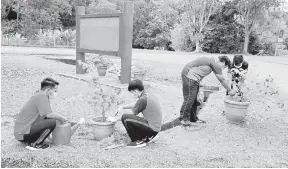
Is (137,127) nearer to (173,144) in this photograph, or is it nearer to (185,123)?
(173,144)

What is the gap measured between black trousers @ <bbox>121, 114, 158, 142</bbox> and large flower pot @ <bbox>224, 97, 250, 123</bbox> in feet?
5.84

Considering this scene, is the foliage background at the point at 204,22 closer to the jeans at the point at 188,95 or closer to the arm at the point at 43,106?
the jeans at the point at 188,95

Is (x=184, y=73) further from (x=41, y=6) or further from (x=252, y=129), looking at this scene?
(x=41, y=6)

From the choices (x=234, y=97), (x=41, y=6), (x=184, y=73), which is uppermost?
(x=41, y=6)

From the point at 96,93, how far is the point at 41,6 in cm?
2537

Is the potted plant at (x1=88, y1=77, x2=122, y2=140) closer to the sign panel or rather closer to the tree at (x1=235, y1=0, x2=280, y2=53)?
the sign panel

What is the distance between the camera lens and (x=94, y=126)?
4.60 meters

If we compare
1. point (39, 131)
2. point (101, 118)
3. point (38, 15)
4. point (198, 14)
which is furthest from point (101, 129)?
point (38, 15)

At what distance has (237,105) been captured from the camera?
5.62m

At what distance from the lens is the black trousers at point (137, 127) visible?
445 centimetres

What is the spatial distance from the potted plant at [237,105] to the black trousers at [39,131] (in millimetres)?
2988

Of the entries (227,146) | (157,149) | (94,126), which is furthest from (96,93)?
(227,146)

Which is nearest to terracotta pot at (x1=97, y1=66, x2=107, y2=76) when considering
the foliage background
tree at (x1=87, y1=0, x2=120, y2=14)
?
the foliage background

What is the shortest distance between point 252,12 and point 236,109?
24.2 meters
